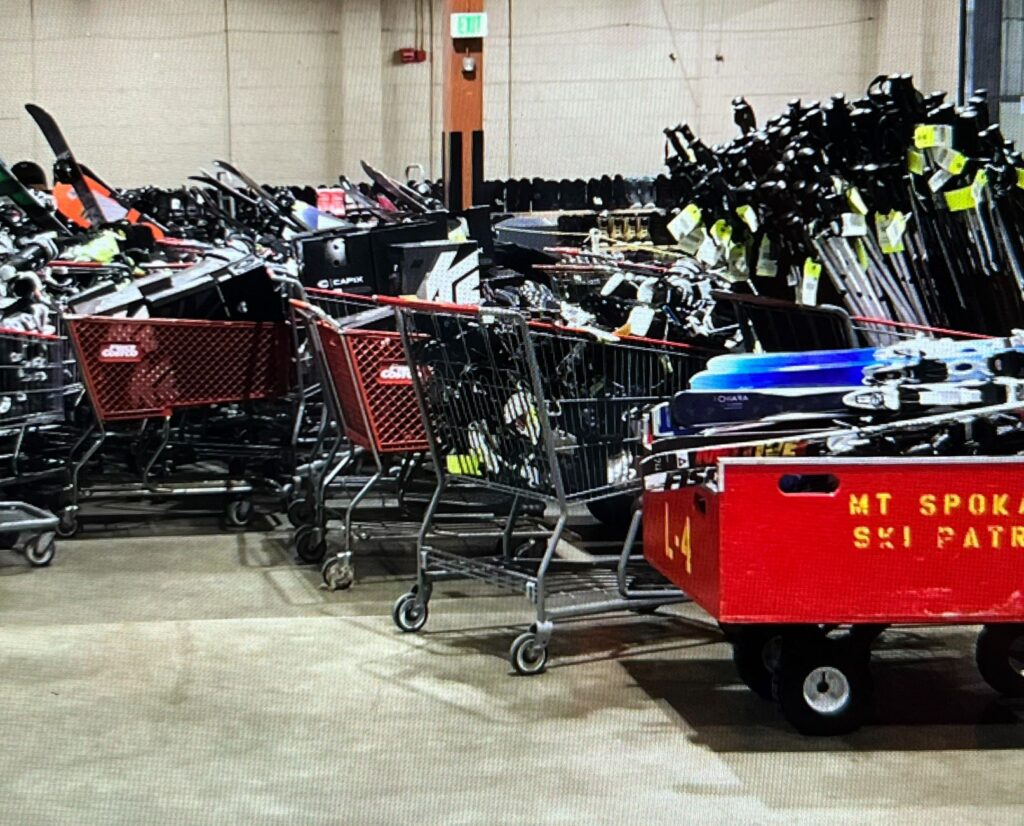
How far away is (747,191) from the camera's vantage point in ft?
14.3

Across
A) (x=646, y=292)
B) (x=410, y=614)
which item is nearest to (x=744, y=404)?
(x=410, y=614)

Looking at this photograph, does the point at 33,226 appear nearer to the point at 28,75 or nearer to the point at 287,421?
the point at 287,421

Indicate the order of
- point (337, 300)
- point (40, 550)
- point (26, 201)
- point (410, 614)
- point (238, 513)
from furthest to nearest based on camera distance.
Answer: point (26, 201)
point (238, 513)
point (337, 300)
point (40, 550)
point (410, 614)

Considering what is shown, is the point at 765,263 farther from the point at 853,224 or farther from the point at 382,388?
the point at 382,388

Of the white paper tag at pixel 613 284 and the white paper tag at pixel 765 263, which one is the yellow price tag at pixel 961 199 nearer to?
the white paper tag at pixel 765 263

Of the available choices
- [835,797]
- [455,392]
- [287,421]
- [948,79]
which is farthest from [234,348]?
[948,79]

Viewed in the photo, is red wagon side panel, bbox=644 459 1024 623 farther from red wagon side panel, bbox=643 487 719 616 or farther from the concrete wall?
the concrete wall

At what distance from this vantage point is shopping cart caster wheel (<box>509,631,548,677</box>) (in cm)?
407

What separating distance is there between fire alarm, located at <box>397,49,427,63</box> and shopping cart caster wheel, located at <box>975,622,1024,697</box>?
12515 mm

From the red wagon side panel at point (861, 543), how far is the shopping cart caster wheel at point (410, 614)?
150 cm

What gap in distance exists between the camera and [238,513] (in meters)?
6.28

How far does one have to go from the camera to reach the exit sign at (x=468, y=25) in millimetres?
8258

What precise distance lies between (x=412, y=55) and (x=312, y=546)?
35.0 feet

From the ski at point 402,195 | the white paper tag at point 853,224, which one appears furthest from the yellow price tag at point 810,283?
the ski at point 402,195
